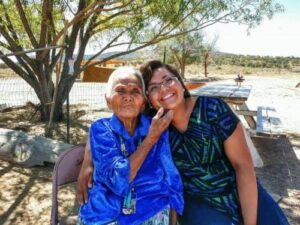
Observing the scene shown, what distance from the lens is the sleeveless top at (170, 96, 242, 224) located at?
2.20m

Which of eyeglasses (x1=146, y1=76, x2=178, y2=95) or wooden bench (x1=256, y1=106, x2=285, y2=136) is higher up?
eyeglasses (x1=146, y1=76, x2=178, y2=95)

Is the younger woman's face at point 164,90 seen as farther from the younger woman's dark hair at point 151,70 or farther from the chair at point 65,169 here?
the chair at point 65,169

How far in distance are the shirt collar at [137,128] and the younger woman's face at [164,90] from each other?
13cm

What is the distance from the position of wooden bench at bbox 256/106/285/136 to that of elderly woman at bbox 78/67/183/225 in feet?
12.4

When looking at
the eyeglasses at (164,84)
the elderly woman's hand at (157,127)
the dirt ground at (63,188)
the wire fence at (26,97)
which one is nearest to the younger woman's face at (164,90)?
the eyeglasses at (164,84)

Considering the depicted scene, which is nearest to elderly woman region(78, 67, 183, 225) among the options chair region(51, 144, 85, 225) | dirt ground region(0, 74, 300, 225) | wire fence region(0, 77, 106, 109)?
chair region(51, 144, 85, 225)

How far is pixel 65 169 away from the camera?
2.51 metres

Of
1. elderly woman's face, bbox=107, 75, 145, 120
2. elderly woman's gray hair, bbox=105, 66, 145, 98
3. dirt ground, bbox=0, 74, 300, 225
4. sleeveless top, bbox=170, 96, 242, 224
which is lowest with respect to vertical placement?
dirt ground, bbox=0, 74, 300, 225

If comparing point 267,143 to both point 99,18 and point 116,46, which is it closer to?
point 116,46

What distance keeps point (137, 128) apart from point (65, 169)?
0.63 meters

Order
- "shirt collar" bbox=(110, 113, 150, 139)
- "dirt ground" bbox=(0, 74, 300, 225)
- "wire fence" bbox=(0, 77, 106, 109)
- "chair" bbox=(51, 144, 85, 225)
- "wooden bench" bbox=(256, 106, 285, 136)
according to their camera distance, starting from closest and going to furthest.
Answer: "shirt collar" bbox=(110, 113, 150, 139) < "chair" bbox=(51, 144, 85, 225) < "dirt ground" bbox=(0, 74, 300, 225) < "wooden bench" bbox=(256, 106, 285, 136) < "wire fence" bbox=(0, 77, 106, 109)

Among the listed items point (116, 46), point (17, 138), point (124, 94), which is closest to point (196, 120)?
point (124, 94)

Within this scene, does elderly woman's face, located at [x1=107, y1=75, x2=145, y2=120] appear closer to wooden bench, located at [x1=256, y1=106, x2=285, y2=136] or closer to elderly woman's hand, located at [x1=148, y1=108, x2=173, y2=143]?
elderly woman's hand, located at [x1=148, y1=108, x2=173, y2=143]

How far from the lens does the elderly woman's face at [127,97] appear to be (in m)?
2.18
